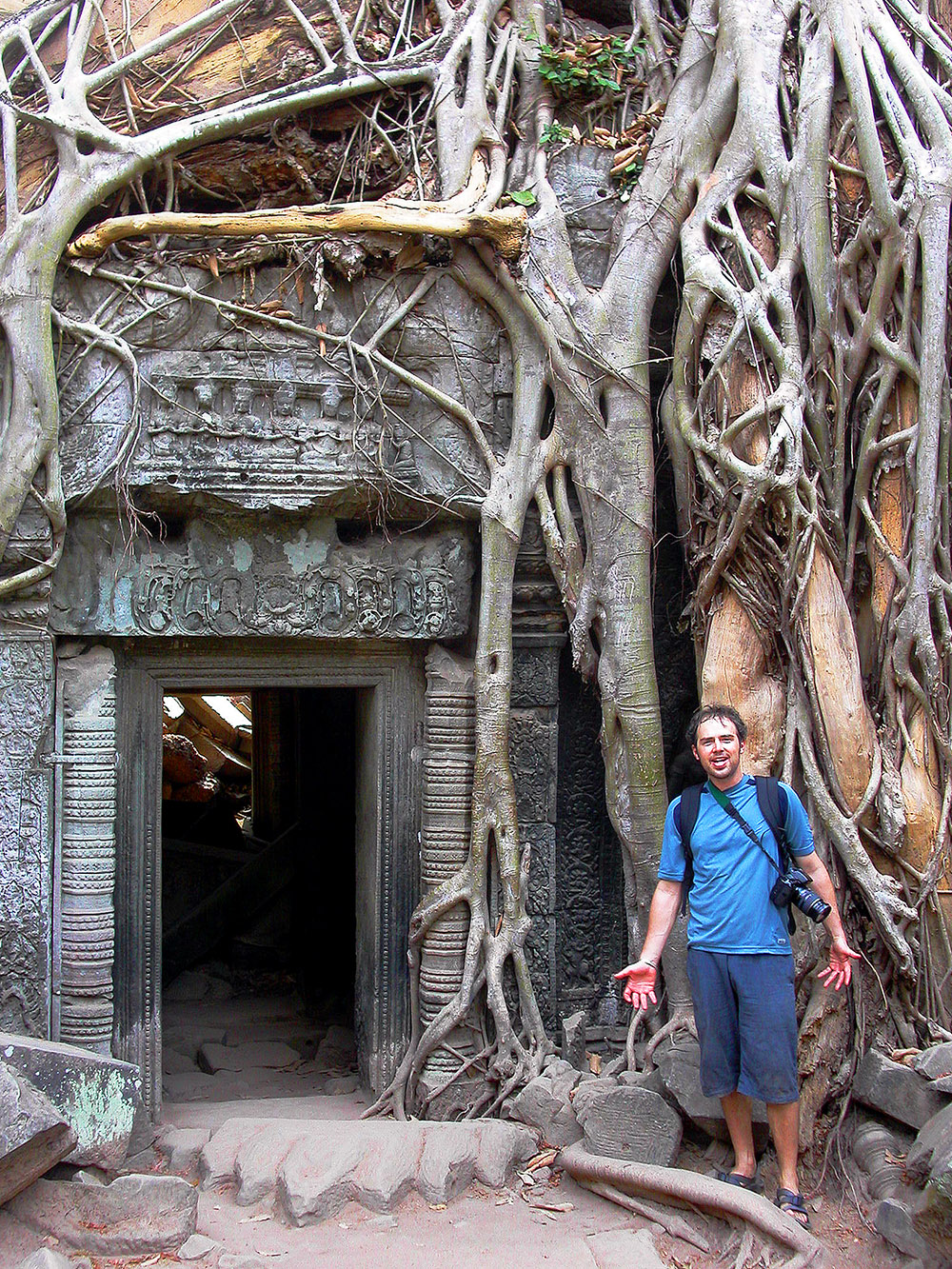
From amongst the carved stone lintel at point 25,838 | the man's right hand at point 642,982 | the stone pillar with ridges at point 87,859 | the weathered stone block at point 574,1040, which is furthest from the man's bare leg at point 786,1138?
the carved stone lintel at point 25,838

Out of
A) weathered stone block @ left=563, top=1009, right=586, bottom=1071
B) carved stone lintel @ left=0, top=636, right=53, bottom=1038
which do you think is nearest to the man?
weathered stone block @ left=563, top=1009, right=586, bottom=1071

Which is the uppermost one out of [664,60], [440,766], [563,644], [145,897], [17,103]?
[664,60]

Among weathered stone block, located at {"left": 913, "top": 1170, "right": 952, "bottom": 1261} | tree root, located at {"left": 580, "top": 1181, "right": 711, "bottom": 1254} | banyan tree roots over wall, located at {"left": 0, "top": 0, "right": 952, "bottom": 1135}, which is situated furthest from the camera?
banyan tree roots over wall, located at {"left": 0, "top": 0, "right": 952, "bottom": 1135}

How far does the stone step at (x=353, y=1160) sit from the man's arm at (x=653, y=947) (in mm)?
788

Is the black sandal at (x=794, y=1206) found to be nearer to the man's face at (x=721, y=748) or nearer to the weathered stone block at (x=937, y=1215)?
the weathered stone block at (x=937, y=1215)

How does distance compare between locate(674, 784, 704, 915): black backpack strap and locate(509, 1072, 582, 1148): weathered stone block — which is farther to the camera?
locate(509, 1072, 582, 1148): weathered stone block

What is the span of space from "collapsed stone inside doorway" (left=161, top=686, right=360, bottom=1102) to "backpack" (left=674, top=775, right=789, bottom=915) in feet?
5.01

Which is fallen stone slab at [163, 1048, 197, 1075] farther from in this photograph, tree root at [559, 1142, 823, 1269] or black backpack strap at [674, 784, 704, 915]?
black backpack strap at [674, 784, 704, 915]

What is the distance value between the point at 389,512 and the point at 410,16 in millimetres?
1807

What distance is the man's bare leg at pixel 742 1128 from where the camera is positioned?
9.14ft

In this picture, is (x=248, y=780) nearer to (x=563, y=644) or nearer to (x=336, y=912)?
(x=336, y=912)

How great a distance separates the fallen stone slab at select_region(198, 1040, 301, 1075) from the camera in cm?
435

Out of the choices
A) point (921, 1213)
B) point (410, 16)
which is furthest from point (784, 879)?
point (410, 16)

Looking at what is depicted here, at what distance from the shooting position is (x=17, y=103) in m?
3.40
